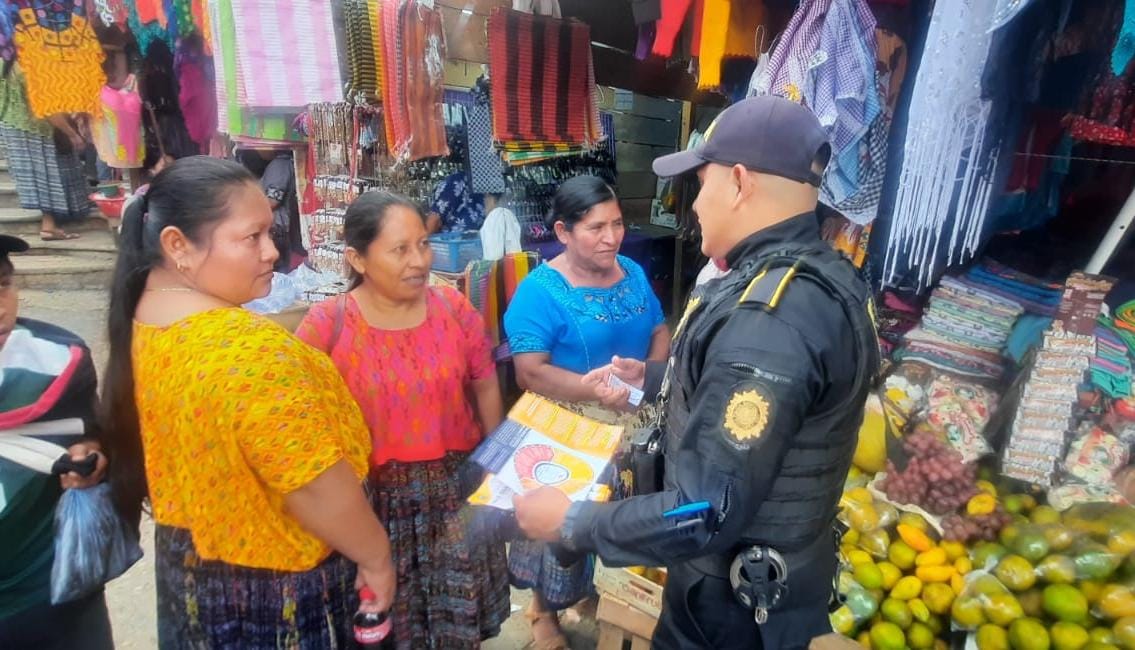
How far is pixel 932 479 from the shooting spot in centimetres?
268

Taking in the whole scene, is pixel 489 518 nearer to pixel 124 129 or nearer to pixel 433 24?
pixel 433 24

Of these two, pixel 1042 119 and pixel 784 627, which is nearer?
pixel 784 627

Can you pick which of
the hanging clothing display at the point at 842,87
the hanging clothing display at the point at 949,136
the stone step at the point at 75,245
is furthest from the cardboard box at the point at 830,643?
the stone step at the point at 75,245

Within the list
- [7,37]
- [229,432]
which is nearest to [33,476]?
[229,432]

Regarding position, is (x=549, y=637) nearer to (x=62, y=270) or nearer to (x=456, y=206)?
(x=456, y=206)

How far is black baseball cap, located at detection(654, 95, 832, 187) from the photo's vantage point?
Answer: 4.66 feet

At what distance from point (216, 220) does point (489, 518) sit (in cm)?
132

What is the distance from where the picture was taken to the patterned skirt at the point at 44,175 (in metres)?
6.67

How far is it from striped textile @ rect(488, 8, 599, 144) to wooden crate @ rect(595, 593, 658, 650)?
283 centimetres

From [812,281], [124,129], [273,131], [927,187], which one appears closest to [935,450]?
[927,187]

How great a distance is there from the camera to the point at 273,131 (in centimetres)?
441

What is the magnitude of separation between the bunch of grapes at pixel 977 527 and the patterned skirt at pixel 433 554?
1826mm

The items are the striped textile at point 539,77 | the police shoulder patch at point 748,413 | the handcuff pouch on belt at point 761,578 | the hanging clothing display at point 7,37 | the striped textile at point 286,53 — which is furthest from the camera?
the hanging clothing display at point 7,37

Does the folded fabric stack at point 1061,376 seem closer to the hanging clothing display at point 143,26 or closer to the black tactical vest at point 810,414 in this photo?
the black tactical vest at point 810,414
